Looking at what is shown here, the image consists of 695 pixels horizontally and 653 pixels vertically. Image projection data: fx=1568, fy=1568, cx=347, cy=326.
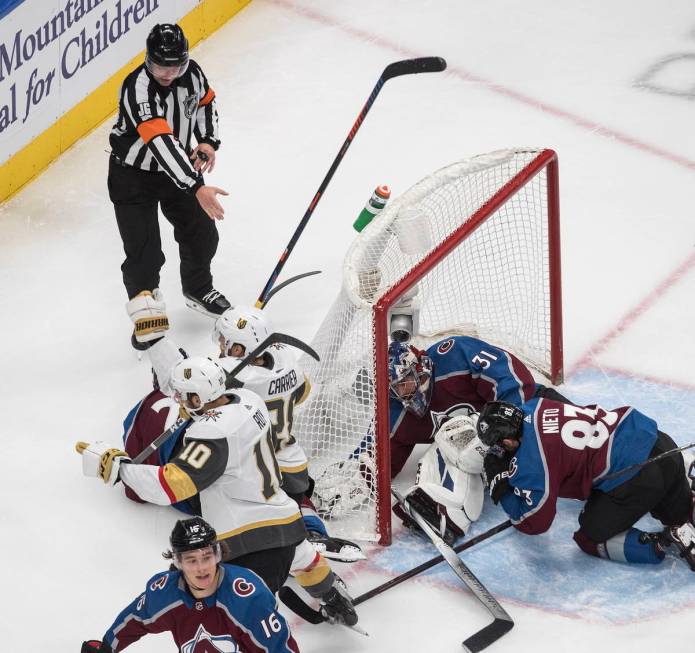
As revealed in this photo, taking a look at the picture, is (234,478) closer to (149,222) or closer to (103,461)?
(103,461)

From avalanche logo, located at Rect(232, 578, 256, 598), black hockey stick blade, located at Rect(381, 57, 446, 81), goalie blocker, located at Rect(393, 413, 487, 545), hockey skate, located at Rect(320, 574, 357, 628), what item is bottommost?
hockey skate, located at Rect(320, 574, 357, 628)

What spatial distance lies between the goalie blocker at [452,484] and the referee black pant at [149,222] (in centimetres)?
125

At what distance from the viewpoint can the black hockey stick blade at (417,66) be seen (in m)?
5.06

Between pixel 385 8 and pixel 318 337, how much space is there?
3148mm

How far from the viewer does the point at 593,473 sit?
438cm

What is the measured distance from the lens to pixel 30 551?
15.1ft

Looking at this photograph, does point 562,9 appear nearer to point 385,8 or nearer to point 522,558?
point 385,8

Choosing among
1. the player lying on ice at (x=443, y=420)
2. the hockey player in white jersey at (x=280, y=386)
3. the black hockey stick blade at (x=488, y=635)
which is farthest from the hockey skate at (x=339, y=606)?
the player lying on ice at (x=443, y=420)

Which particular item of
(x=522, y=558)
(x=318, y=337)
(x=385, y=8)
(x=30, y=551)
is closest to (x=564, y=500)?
(x=522, y=558)

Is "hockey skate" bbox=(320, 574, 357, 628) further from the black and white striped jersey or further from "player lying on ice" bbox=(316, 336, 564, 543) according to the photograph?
the black and white striped jersey

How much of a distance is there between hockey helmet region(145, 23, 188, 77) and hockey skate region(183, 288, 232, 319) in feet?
3.16

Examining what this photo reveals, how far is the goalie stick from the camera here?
4.16m

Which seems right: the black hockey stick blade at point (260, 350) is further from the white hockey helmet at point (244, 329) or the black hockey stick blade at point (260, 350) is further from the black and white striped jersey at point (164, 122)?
the black and white striped jersey at point (164, 122)

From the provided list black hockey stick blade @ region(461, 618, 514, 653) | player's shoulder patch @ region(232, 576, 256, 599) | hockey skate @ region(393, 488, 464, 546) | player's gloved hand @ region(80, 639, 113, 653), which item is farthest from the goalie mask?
player's gloved hand @ region(80, 639, 113, 653)
